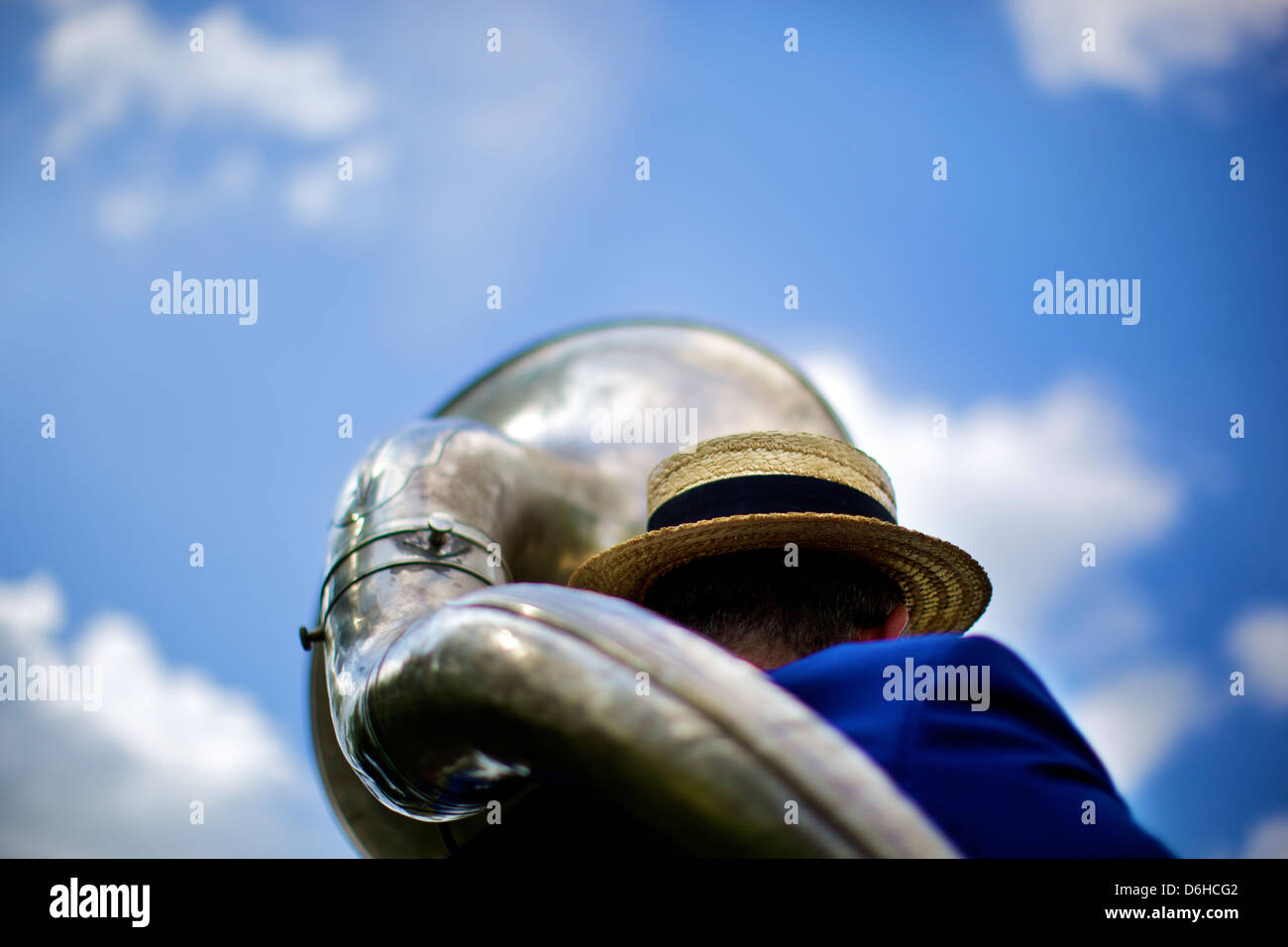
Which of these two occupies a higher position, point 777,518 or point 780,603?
point 777,518

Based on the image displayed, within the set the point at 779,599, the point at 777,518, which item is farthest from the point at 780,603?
the point at 777,518

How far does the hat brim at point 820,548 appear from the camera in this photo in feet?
5.49

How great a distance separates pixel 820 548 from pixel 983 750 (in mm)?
737

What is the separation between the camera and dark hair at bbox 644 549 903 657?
155 centimetres

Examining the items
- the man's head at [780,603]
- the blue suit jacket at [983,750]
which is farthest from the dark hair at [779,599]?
the blue suit jacket at [983,750]

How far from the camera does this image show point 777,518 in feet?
5.34

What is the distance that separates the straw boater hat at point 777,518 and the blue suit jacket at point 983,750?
1.69 feet

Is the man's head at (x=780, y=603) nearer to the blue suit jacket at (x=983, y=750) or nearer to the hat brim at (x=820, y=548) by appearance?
the hat brim at (x=820, y=548)

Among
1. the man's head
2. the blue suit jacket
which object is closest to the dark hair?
the man's head

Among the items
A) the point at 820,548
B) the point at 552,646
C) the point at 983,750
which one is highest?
the point at 820,548

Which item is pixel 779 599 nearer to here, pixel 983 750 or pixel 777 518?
pixel 777 518
